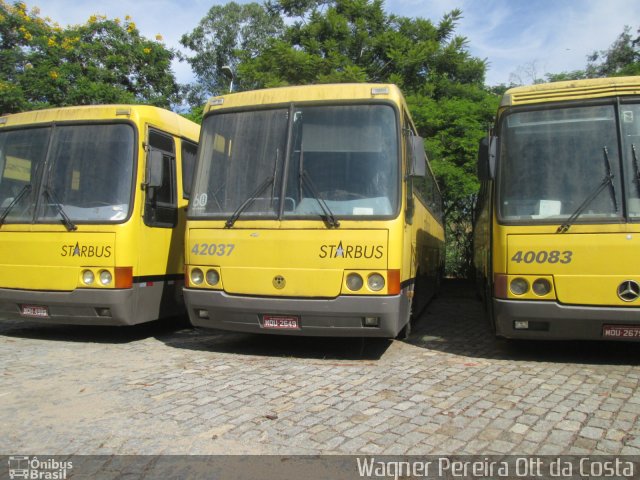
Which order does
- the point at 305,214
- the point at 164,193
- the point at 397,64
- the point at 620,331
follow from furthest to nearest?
the point at 397,64
the point at 164,193
the point at 305,214
the point at 620,331

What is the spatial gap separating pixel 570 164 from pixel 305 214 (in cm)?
291

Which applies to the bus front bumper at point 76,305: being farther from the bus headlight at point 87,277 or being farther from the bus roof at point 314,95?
the bus roof at point 314,95

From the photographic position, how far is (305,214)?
19.8 feet

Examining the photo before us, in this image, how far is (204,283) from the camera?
638 centimetres

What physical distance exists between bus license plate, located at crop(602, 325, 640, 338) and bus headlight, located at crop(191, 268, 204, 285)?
14.4 feet

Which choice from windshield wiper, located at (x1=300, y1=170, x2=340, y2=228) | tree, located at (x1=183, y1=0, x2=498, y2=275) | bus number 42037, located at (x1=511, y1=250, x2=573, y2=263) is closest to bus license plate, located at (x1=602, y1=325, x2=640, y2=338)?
bus number 42037, located at (x1=511, y1=250, x2=573, y2=263)

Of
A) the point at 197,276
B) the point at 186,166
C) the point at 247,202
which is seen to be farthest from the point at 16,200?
the point at 247,202

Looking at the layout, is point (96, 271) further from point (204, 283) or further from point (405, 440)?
point (405, 440)

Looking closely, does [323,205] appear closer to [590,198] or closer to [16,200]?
[590,198]

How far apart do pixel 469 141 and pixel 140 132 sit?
1092cm

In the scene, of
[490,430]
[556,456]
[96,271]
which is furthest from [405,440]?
[96,271]

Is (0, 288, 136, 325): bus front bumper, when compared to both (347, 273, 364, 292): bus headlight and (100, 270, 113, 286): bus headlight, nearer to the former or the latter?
(100, 270, 113, 286): bus headlight

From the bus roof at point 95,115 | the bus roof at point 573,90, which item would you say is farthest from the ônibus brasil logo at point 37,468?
the bus roof at point 573,90

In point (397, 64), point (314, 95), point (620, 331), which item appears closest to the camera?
point (620, 331)
